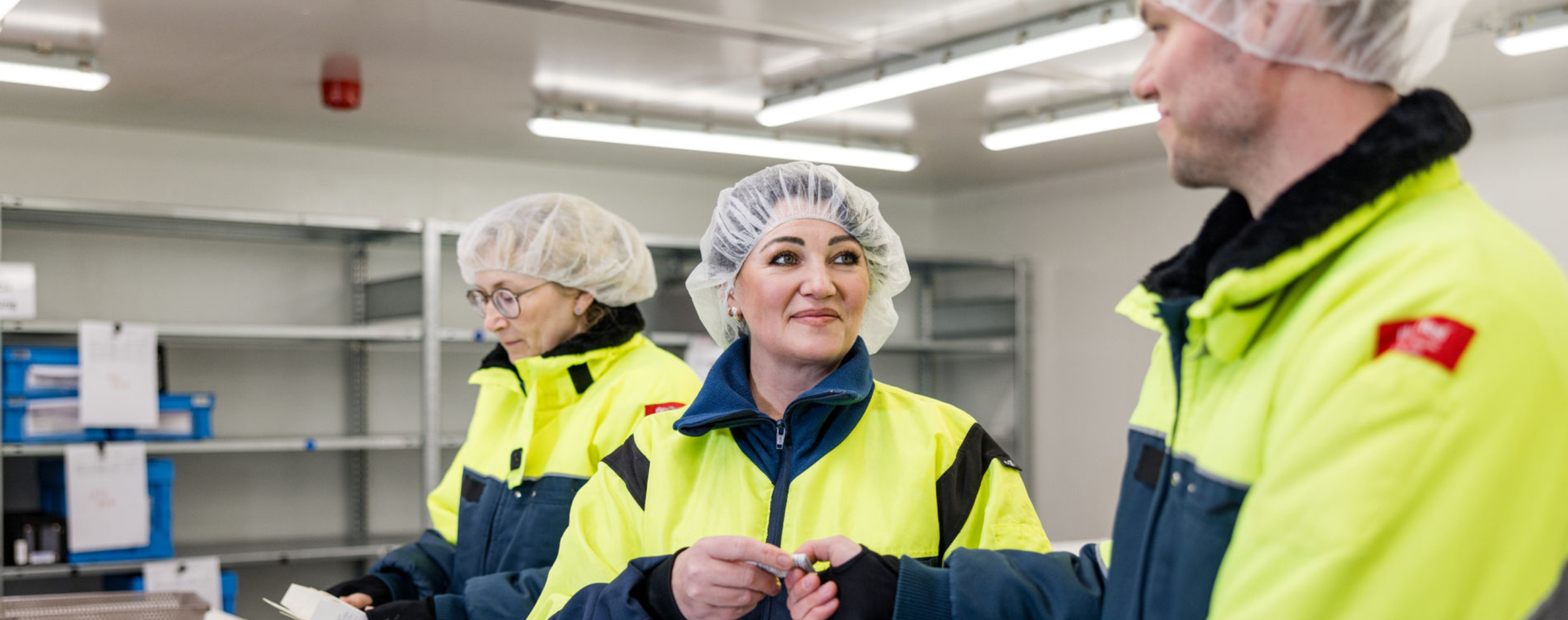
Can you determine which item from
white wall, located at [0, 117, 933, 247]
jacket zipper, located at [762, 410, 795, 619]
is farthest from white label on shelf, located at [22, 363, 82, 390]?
jacket zipper, located at [762, 410, 795, 619]

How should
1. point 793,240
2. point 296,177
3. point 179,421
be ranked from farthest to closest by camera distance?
point 296,177
point 179,421
point 793,240

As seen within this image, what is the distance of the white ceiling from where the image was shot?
3729 mm

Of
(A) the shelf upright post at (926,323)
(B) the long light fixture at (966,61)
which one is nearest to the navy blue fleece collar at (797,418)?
(B) the long light fixture at (966,61)

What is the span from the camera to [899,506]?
1.63 metres

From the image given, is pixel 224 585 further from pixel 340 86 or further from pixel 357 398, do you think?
pixel 340 86

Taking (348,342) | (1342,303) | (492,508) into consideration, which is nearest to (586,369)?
(492,508)

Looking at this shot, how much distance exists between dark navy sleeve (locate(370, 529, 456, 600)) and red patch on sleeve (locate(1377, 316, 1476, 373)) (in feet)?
7.21

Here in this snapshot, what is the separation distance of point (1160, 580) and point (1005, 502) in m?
0.64

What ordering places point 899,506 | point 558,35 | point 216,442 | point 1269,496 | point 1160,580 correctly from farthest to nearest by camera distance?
point 216,442, point 558,35, point 899,506, point 1160,580, point 1269,496

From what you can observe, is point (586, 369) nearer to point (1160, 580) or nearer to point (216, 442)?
point (1160, 580)

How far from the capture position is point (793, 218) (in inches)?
73.8

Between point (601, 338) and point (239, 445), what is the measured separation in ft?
10.3

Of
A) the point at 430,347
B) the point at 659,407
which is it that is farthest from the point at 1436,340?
the point at 430,347

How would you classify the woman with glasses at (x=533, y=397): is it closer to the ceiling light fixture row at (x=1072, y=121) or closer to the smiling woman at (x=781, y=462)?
the smiling woman at (x=781, y=462)
